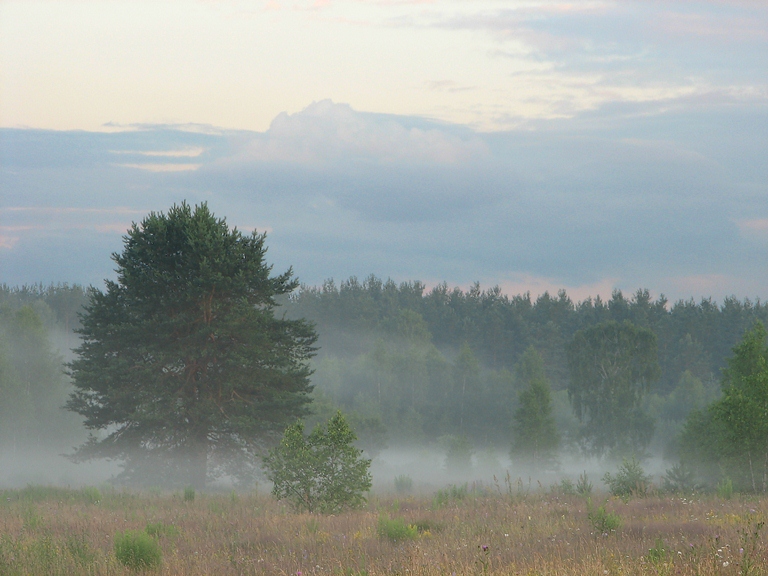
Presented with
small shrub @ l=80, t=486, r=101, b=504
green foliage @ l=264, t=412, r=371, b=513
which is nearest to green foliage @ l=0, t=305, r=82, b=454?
small shrub @ l=80, t=486, r=101, b=504

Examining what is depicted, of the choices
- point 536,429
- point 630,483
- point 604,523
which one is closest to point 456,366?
point 536,429

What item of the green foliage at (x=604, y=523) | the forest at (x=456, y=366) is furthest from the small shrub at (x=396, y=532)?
the forest at (x=456, y=366)

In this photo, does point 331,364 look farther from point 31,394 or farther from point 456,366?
point 31,394

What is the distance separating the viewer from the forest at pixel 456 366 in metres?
79.7

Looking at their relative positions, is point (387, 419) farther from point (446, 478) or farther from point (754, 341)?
point (754, 341)

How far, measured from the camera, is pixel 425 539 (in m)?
11.3

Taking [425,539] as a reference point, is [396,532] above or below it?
above

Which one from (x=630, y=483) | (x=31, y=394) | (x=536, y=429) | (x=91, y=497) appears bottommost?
(x=536, y=429)

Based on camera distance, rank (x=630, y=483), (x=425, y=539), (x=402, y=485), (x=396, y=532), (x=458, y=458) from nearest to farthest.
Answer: (x=396, y=532) < (x=425, y=539) < (x=630, y=483) < (x=402, y=485) < (x=458, y=458)

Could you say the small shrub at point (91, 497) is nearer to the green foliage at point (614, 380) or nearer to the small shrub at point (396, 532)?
the small shrub at point (396, 532)

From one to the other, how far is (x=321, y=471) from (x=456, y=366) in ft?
291

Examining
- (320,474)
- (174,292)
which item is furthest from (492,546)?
(174,292)

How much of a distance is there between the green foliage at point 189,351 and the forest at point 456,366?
29049 mm

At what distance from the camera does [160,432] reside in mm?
32062
